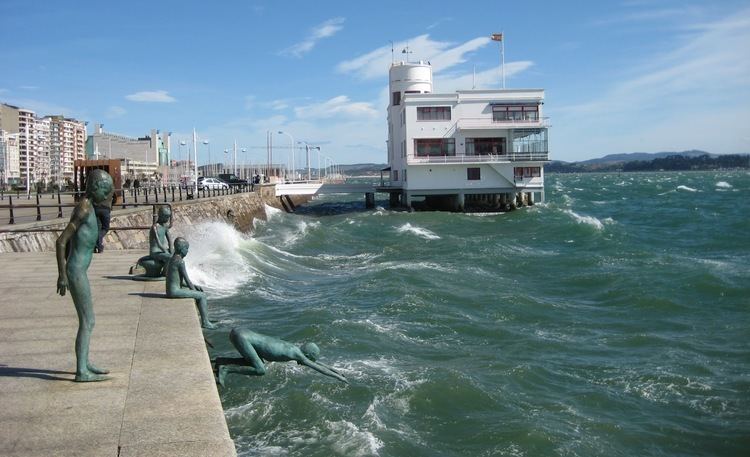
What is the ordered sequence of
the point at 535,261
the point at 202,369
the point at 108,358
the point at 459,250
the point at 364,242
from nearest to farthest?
the point at 202,369 < the point at 108,358 < the point at 535,261 < the point at 459,250 < the point at 364,242

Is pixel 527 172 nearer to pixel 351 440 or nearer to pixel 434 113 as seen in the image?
pixel 434 113

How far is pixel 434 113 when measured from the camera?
50812mm

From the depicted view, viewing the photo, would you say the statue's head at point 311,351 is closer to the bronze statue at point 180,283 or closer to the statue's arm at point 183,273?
the bronze statue at point 180,283

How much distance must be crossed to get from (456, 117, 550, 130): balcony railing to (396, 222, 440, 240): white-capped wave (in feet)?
41.1

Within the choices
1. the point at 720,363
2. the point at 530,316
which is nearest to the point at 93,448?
the point at 720,363

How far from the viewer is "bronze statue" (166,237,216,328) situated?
950 centimetres

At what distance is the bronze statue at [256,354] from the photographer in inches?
284

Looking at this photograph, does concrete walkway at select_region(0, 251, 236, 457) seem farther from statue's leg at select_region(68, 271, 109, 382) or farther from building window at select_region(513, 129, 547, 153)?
building window at select_region(513, 129, 547, 153)

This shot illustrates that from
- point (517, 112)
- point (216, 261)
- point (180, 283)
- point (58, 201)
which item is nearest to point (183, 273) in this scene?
point (180, 283)

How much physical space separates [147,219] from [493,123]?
31.0 m

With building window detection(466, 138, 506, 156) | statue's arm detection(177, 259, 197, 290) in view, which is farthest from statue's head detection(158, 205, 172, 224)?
building window detection(466, 138, 506, 156)

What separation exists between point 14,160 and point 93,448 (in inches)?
5700

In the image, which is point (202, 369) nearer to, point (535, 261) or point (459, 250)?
point (535, 261)

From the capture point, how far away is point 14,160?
13288cm
